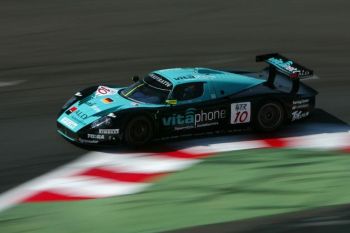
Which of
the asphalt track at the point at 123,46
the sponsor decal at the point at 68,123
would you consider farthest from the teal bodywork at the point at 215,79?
the asphalt track at the point at 123,46

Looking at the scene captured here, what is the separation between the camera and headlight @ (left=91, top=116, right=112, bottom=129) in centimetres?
1057

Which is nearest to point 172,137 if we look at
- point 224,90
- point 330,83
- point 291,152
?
point 224,90

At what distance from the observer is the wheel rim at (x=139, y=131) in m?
10.8

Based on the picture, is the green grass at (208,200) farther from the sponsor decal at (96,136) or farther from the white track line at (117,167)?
the sponsor decal at (96,136)

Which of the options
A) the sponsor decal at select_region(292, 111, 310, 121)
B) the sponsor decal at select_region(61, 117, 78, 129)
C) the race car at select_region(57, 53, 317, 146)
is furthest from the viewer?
the sponsor decal at select_region(292, 111, 310, 121)

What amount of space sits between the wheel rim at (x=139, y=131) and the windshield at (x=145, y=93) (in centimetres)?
40

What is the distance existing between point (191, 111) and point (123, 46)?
6.54 meters

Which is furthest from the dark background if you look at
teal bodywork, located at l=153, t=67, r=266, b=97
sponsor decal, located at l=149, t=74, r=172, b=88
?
teal bodywork, located at l=153, t=67, r=266, b=97

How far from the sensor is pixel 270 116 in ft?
38.1

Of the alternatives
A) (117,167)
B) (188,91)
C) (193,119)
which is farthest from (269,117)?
(117,167)

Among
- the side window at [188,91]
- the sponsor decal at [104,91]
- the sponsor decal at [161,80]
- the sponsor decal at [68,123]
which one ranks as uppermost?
the sponsor decal at [161,80]

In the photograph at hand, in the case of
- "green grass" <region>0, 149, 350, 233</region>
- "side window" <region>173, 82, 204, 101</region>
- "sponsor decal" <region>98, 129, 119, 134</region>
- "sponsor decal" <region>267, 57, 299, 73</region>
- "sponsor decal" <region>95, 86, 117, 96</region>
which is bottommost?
"green grass" <region>0, 149, 350, 233</region>

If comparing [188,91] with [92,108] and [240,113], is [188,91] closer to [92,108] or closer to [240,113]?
[240,113]

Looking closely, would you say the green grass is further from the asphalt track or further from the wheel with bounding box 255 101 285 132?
the asphalt track
